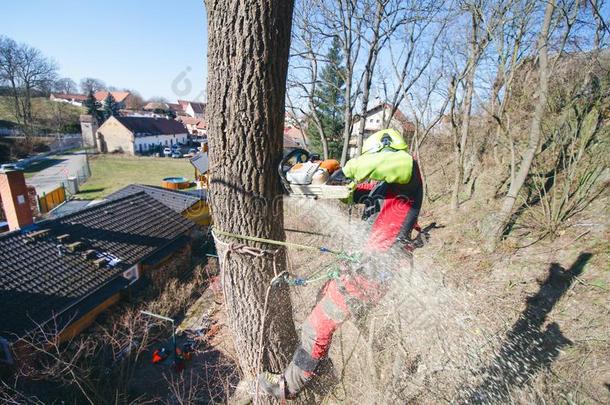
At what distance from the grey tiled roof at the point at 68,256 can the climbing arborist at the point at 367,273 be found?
6828 mm

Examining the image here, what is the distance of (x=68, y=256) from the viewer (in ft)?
27.1

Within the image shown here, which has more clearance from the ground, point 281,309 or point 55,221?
point 281,309

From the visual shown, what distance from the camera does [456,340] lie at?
4047 mm

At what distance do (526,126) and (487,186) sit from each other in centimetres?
243

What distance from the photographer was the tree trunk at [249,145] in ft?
5.23

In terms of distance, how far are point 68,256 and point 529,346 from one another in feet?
34.8

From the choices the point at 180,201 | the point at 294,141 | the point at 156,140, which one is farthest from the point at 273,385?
the point at 156,140

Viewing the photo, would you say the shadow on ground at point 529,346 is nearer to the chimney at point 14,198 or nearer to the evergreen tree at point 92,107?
the chimney at point 14,198

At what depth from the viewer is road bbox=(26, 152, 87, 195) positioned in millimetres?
22894

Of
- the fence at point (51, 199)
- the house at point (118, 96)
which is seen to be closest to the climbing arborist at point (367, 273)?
the fence at point (51, 199)

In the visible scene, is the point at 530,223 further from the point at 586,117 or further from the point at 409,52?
the point at 409,52

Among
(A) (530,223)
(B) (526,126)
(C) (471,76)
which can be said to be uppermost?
(C) (471,76)

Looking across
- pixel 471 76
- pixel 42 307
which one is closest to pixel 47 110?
pixel 42 307

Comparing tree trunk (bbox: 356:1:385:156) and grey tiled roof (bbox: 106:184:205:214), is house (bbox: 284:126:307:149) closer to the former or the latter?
tree trunk (bbox: 356:1:385:156)
